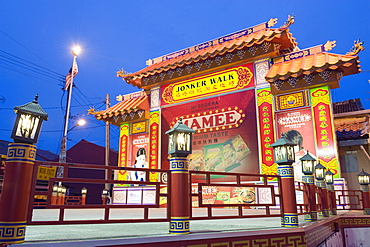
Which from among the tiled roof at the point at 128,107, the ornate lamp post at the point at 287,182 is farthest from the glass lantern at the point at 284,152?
the tiled roof at the point at 128,107

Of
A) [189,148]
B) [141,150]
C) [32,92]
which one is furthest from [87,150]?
[32,92]

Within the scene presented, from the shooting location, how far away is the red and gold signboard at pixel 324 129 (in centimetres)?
955

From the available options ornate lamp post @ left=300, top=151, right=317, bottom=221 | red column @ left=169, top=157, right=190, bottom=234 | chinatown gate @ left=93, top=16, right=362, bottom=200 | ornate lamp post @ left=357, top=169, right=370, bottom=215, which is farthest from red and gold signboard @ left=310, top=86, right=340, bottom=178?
red column @ left=169, top=157, right=190, bottom=234

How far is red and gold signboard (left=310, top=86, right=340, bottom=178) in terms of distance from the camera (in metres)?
9.55

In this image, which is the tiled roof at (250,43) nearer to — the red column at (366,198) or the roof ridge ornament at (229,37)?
the roof ridge ornament at (229,37)

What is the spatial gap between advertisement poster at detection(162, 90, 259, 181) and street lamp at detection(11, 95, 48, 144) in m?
8.41

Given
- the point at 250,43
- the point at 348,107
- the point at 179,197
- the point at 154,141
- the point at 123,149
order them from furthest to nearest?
the point at 348,107, the point at 123,149, the point at 154,141, the point at 250,43, the point at 179,197

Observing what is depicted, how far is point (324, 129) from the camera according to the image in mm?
9844

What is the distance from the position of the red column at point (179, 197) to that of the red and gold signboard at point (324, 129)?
6942 mm

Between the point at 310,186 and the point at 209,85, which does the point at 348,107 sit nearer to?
the point at 209,85

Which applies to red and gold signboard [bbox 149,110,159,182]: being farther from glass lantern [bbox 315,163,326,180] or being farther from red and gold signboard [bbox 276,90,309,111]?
glass lantern [bbox 315,163,326,180]

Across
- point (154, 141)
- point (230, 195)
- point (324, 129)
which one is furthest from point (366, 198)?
point (154, 141)

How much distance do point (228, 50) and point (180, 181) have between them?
27.0ft

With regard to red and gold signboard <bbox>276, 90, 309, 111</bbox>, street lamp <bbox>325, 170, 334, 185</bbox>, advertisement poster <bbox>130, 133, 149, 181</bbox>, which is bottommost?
street lamp <bbox>325, 170, 334, 185</bbox>
